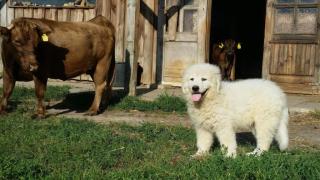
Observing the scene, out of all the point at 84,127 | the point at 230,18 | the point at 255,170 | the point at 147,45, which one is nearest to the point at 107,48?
the point at 84,127

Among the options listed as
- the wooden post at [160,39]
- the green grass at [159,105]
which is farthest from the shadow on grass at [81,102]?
the wooden post at [160,39]

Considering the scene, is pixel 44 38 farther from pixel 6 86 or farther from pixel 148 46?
pixel 148 46

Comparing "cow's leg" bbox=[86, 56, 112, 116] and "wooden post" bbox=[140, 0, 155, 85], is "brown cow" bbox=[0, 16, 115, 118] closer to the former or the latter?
"cow's leg" bbox=[86, 56, 112, 116]

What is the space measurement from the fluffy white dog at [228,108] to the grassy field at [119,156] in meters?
0.28

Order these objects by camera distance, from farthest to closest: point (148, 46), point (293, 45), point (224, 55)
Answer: point (224, 55)
point (148, 46)
point (293, 45)

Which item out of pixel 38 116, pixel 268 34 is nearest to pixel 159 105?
pixel 38 116

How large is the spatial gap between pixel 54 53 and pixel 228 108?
13.6 feet

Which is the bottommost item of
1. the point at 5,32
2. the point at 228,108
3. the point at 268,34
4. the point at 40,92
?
the point at 40,92

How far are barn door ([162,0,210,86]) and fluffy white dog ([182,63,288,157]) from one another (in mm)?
6548

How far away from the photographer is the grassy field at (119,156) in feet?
16.1

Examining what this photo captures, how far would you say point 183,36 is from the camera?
42.8ft

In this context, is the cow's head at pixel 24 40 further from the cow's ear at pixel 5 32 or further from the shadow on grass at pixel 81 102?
the shadow on grass at pixel 81 102

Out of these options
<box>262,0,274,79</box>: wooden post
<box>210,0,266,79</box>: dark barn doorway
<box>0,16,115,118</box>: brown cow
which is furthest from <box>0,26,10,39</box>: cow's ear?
<box>210,0,266,79</box>: dark barn doorway

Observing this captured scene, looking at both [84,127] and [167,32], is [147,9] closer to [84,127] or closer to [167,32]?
[167,32]
